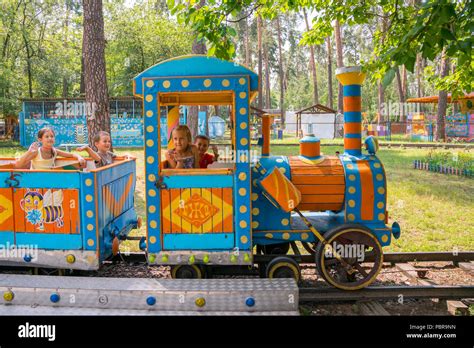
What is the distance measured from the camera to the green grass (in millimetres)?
7160

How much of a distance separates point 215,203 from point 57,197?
164 centimetres

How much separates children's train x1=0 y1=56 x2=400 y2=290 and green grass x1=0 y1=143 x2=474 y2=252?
2292mm

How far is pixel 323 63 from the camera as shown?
67.0 metres

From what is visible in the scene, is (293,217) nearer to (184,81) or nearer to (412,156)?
(184,81)

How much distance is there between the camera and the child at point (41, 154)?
16.6 ft

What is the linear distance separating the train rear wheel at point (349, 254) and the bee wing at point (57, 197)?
274cm

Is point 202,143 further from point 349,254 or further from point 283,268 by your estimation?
point 349,254

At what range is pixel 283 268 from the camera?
4801mm

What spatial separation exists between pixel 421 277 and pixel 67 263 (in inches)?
163

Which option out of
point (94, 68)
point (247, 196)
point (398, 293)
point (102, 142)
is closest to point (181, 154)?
point (247, 196)

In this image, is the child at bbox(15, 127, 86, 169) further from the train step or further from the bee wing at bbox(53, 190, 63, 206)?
the train step

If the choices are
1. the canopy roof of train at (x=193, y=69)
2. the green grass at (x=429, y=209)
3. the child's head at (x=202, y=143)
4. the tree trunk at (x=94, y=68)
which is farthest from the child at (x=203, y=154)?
the tree trunk at (x=94, y=68)

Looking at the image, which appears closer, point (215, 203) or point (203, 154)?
point (215, 203)

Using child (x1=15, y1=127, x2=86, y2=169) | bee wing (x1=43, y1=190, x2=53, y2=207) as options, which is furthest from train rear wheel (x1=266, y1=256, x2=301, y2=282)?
child (x1=15, y1=127, x2=86, y2=169)
